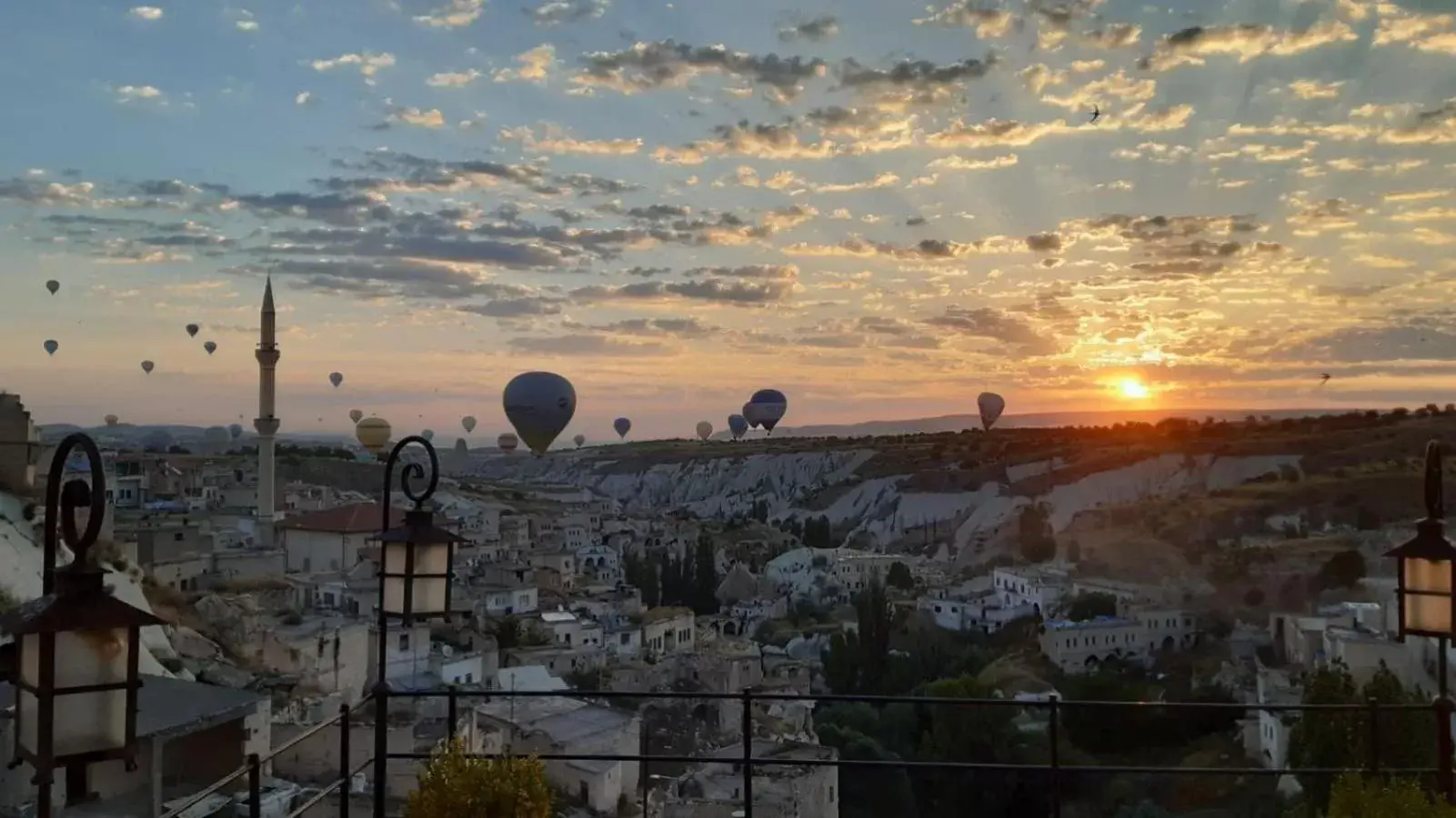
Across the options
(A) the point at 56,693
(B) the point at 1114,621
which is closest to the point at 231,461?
(B) the point at 1114,621

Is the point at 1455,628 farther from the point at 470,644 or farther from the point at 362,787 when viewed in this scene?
the point at 470,644

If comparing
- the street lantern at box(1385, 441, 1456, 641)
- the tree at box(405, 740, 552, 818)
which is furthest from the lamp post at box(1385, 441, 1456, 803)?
the tree at box(405, 740, 552, 818)

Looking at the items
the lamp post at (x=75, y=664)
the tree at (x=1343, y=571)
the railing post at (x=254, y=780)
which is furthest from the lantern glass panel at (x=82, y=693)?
the tree at (x=1343, y=571)

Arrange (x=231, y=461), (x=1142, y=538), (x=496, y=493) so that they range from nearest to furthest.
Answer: (x=1142, y=538), (x=231, y=461), (x=496, y=493)

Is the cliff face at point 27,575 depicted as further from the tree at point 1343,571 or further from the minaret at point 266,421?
the tree at point 1343,571

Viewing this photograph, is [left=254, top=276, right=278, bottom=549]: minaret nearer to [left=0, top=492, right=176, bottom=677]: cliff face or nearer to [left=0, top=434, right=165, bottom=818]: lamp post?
[left=0, top=492, right=176, bottom=677]: cliff face

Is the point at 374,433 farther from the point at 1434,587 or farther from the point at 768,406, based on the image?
the point at 1434,587

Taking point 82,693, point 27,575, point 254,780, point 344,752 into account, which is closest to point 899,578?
point 27,575
